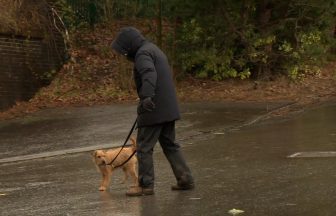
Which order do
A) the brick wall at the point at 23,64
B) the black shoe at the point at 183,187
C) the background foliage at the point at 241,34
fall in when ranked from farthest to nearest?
1. the background foliage at the point at 241,34
2. the brick wall at the point at 23,64
3. the black shoe at the point at 183,187

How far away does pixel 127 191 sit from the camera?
25.6ft

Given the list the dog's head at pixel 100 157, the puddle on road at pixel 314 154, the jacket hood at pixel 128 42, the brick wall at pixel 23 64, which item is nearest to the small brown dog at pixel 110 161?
the dog's head at pixel 100 157

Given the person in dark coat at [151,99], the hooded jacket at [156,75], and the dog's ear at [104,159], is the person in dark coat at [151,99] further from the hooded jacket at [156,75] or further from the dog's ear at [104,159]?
the dog's ear at [104,159]

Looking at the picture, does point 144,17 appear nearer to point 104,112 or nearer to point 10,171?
point 104,112

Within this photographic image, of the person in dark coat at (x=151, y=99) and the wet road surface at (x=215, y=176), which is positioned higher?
the person in dark coat at (x=151, y=99)

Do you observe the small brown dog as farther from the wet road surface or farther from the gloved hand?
the gloved hand

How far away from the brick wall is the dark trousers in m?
10.0

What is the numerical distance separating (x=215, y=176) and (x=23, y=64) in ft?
33.3

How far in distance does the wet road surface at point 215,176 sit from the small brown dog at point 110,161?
212 mm

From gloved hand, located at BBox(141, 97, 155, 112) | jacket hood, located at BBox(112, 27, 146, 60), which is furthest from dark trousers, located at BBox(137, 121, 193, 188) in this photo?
jacket hood, located at BBox(112, 27, 146, 60)

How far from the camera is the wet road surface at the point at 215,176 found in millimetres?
6965

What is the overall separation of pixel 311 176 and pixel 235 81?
10.4 meters

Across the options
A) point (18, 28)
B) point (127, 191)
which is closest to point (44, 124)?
point (18, 28)

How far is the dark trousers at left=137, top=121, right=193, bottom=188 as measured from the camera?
7.54m
